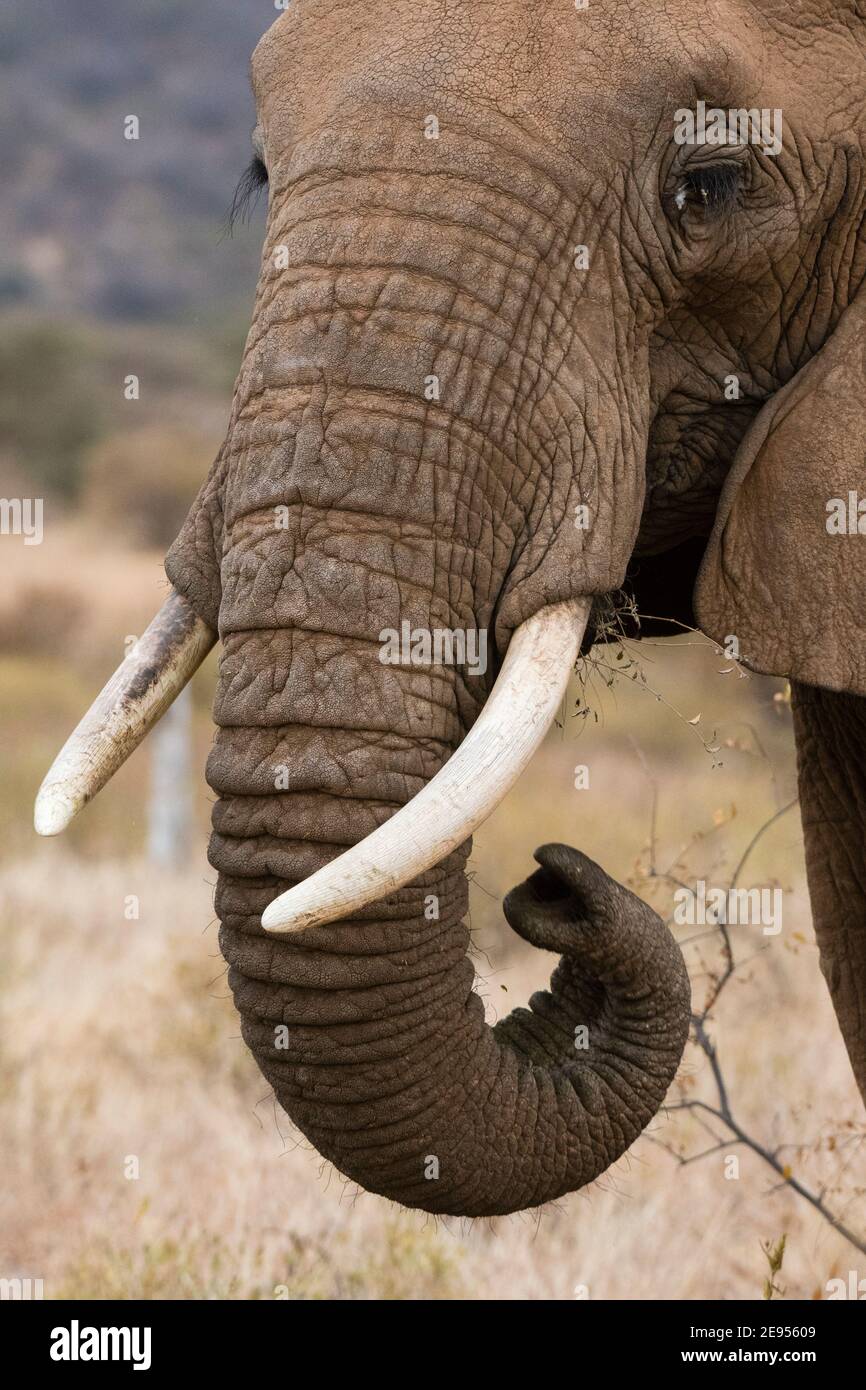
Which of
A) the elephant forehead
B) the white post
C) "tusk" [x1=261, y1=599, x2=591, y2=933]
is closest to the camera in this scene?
Answer: "tusk" [x1=261, y1=599, x2=591, y2=933]

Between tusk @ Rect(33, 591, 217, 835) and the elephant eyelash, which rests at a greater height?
the elephant eyelash

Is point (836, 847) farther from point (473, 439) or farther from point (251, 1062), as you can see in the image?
point (251, 1062)

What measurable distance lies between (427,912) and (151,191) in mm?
75664

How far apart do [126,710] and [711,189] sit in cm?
141

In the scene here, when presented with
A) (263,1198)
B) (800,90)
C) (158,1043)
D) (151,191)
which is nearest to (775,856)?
(158,1043)

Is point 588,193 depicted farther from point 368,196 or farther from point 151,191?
point 151,191

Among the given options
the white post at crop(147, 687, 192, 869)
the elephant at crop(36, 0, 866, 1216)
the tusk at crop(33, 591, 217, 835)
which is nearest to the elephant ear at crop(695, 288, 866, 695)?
the elephant at crop(36, 0, 866, 1216)

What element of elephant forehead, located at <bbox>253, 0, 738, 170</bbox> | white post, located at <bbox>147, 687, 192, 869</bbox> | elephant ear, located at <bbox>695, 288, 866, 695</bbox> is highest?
white post, located at <bbox>147, 687, 192, 869</bbox>

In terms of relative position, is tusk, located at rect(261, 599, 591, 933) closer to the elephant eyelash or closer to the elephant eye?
the elephant eye

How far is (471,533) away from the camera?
321 centimetres

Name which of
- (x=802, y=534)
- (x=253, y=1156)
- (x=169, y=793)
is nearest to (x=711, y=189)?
(x=802, y=534)

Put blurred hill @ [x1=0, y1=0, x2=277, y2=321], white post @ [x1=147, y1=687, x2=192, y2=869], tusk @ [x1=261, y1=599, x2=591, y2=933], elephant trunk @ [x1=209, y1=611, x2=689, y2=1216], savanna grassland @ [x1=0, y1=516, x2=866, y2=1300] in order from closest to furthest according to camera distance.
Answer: tusk @ [x1=261, y1=599, x2=591, y2=933]
elephant trunk @ [x1=209, y1=611, x2=689, y2=1216]
savanna grassland @ [x1=0, y1=516, x2=866, y2=1300]
white post @ [x1=147, y1=687, x2=192, y2=869]
blurred hill @ [x1=0, y1=0, x2=277, y2=321]

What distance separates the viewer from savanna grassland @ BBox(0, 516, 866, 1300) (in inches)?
234

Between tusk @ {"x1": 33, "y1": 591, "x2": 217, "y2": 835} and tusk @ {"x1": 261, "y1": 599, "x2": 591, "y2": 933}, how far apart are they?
550 mm
